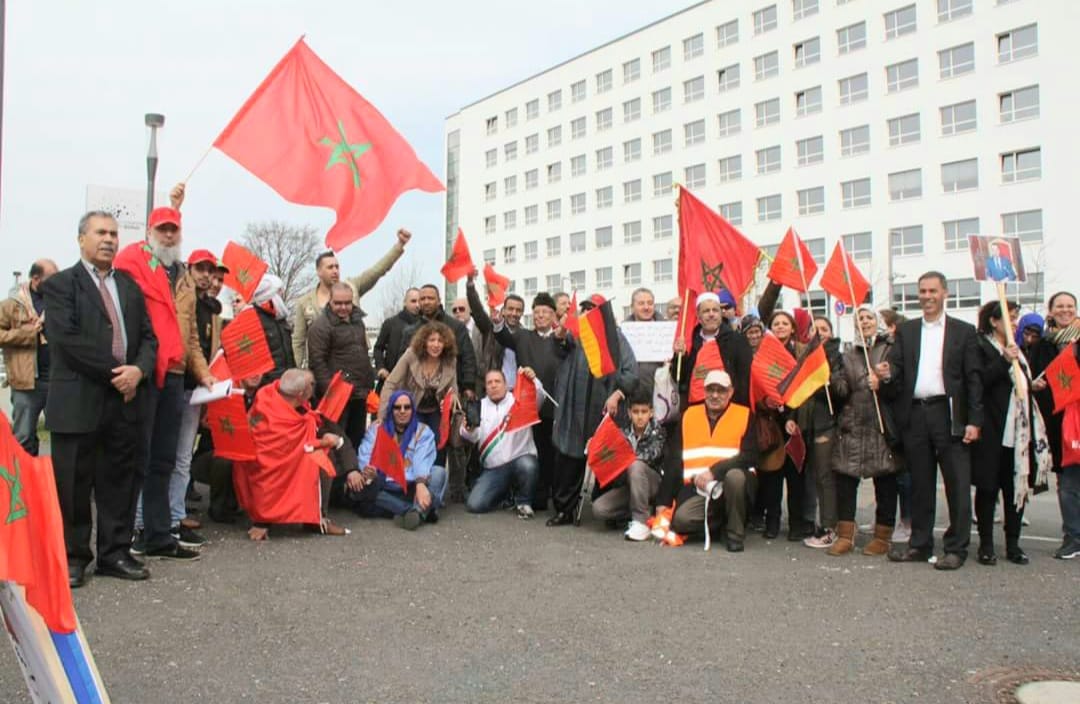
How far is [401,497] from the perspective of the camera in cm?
825

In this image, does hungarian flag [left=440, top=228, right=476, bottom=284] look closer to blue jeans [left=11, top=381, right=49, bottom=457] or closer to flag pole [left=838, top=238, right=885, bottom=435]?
A: flag pole [left=838, top=238, right=885, bottom=435]

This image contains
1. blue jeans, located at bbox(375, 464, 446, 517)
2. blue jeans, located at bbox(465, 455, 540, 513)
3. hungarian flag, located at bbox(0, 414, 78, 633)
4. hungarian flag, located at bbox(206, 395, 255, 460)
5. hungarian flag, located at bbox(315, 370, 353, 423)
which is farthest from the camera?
blue jeans, located at bbox(465, 455, 540, 513)

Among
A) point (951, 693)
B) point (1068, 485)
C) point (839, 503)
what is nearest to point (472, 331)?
point (839, 503)

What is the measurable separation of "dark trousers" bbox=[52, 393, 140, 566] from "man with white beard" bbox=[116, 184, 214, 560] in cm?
17

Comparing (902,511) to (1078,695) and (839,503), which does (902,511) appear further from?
(1078,695)

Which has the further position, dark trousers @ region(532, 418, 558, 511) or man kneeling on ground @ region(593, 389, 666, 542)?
dark trousers @ region(532, 418, 558, 511)

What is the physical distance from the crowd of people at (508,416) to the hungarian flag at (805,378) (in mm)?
156

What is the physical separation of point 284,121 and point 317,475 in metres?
3.02

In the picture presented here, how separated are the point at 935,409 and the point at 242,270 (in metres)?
5.94

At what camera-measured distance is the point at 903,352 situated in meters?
7.02

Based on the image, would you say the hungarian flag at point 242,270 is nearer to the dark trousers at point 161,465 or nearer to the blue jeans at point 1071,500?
the dark trousers at point 161,465

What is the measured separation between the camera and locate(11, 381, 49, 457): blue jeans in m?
9.13

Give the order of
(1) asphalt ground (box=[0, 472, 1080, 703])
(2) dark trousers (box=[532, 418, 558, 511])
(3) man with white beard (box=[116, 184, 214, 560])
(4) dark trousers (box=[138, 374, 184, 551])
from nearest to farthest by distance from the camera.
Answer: (1) asphalt ground (box=[0, 472, 1080, 703]) < (3) man with white beard (box=[116, 184, 214, 560]) < (4) dark trousers (box=[138, 374, 184, 551]) < (2) dark trousers (box=[532, 418, 558, 511])

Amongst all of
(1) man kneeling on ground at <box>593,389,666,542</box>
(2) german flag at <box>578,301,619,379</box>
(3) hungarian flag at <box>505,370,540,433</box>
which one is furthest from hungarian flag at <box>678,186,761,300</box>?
(3) hungarian flag at <box>505,370,540,433</box>
